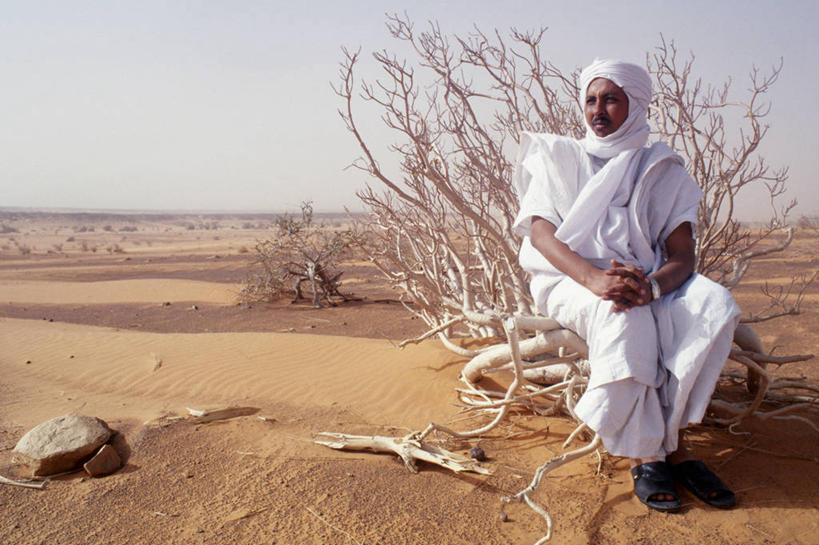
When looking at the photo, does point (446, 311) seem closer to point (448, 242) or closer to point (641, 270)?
point (448, 242)

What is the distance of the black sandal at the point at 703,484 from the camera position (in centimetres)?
232

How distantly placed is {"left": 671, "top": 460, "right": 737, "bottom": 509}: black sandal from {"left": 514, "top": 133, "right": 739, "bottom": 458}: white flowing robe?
0.64 feet

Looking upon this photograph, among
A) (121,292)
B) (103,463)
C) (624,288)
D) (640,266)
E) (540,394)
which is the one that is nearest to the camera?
(624,288)

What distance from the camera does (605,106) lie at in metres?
2.60

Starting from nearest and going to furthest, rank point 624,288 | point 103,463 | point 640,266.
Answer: point 624,288 → point 640,266 → point 103,463

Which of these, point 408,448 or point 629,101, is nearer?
point 629,101

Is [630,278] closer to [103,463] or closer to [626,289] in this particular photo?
[626,289]

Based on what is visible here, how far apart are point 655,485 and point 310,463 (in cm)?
166

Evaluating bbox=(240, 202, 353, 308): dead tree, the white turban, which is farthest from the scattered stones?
bbox=(240, 202, 353, 308): dead tree

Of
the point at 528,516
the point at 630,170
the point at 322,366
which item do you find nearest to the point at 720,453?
the point at 528,516

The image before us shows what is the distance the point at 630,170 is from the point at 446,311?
2.44m

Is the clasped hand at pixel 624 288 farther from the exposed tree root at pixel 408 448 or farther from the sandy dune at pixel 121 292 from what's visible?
the sandy dune at pixel 121 292

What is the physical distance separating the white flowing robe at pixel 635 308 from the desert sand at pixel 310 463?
1.49 ft

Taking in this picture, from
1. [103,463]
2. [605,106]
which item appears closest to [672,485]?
[605,106]
